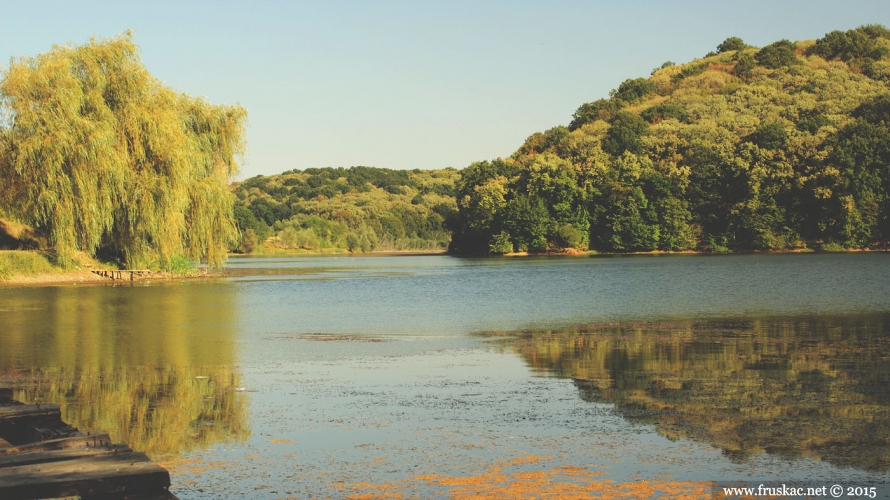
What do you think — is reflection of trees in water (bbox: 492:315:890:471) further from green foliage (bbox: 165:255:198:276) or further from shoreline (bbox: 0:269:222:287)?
green foliage (bbox: 165:255:198:276)

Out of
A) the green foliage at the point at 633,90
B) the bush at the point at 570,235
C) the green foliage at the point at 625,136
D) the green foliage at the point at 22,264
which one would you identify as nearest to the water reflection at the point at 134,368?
the green foliage at the point at 22,264

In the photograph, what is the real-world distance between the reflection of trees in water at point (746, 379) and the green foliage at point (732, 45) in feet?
506

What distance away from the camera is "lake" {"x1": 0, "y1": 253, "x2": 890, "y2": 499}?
741 cm

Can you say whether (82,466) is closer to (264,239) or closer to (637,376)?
(637,376)

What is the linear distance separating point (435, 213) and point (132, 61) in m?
126

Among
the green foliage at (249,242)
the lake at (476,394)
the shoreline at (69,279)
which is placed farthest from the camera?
the green foliage at (249,242)

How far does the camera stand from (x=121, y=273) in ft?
139

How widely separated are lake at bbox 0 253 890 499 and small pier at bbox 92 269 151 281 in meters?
16.5

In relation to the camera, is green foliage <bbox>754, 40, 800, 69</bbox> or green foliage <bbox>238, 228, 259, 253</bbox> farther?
green foliage <bbox>754, 40, 800, 69</bbox>

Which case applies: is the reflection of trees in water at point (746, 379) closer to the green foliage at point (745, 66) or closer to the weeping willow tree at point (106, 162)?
the weeping willow tree at point (106, 162)

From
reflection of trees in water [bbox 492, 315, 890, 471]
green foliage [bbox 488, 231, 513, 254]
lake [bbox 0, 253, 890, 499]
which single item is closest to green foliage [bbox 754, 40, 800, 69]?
green foliage [bbox 488, 231, 513, 254]

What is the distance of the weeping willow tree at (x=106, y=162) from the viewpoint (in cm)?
3731

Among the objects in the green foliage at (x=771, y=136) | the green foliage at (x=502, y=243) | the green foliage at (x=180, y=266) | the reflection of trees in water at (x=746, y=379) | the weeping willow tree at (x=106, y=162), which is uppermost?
the green foliage at (x=771, y=136)

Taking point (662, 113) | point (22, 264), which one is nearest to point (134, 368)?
point (22, 264)
